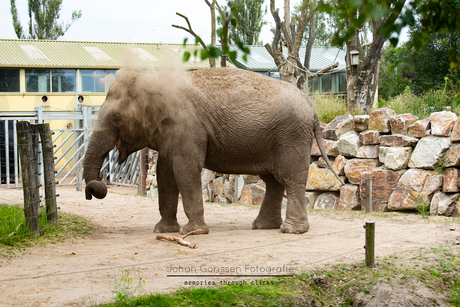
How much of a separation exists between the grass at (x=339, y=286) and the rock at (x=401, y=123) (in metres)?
4.55

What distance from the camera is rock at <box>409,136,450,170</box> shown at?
911 centimetres

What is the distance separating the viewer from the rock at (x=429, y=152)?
9.11 m

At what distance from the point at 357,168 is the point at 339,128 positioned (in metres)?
1.17

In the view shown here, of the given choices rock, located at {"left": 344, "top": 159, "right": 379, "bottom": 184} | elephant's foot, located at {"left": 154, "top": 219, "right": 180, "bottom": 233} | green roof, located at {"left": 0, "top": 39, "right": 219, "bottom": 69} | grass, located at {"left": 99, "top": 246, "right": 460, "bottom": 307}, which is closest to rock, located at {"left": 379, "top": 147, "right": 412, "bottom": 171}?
rock, located at {"left": 344, "top": 159, "right": 379, "bottom": 184}

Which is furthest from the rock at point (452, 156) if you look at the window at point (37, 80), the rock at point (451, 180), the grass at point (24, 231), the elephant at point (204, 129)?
the window at point (37, 80)

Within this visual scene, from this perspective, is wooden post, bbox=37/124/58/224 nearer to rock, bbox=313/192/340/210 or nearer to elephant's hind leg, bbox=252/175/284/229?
elephant's hind leg, bbox=252/175/284/229

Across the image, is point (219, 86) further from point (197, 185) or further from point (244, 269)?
point (244, 269)

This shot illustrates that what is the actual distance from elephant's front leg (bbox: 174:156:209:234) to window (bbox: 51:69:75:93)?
2085cm

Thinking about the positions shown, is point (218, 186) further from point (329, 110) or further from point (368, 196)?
point (368, 196)

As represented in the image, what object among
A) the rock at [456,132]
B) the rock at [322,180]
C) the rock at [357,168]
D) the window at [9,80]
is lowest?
the rock at [322,180]

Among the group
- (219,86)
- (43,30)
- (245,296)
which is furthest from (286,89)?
(43,30)

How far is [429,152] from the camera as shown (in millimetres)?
9281

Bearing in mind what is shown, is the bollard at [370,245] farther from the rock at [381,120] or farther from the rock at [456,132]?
the rock at [381,120]

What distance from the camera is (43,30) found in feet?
123
